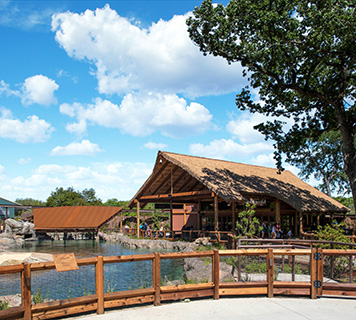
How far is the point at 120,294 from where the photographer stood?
6.70 meters

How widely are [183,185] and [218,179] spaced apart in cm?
621

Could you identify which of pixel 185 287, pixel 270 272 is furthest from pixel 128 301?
pixel 270 272

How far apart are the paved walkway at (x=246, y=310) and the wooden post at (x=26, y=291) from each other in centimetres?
91

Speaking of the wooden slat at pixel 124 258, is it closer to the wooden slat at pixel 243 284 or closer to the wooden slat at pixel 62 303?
the wooden slat at pixel 62 303

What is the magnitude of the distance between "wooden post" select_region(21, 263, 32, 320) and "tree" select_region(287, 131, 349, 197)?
39.7 meters

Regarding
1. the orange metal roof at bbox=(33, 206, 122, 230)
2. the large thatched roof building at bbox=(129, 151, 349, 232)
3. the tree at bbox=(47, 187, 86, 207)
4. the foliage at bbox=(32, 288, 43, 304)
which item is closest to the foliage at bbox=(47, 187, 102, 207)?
the tree at bbox=(47, 187, 86, 207)

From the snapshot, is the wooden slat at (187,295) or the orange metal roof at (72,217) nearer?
the wooden slat at (187,295)

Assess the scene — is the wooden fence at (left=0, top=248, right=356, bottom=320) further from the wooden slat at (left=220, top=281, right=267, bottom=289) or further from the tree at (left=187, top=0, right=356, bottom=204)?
the tree at (left=187, top=0, right=356, bottom=204)

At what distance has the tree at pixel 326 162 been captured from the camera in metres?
42.7

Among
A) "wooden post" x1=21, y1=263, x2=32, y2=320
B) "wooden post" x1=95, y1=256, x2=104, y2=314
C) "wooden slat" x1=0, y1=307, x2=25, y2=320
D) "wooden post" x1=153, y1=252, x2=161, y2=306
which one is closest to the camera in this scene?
"wooden slat" x1=0, y1=307, x2=25, y2=320

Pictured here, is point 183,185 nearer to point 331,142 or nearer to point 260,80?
point 260,80

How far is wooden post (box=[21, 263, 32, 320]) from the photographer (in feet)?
19.0

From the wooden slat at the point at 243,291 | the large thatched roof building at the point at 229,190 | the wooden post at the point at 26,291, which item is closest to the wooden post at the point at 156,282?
the wooden slat at the point at 243,291

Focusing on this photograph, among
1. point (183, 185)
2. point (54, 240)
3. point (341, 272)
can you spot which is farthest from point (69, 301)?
point (54, 240)
